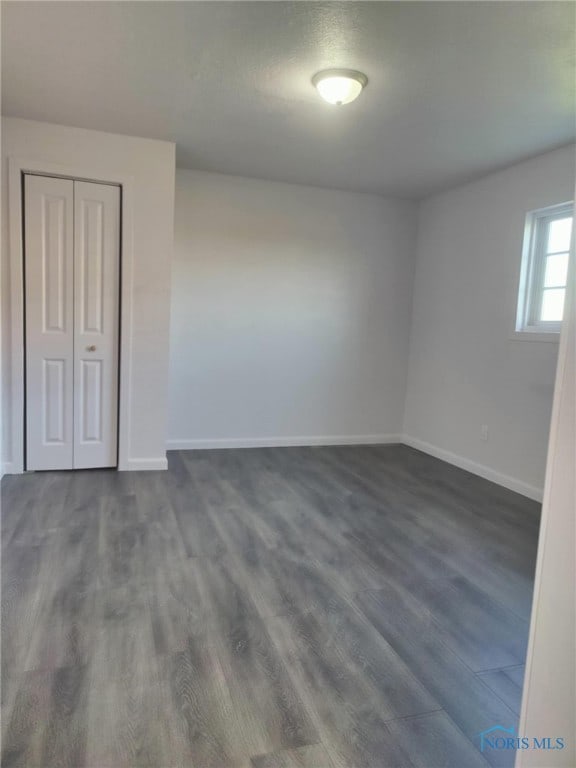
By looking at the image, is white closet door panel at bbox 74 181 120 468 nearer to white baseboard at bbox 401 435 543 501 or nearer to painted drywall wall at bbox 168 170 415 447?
painted drywall wall at bbox 168 170 415 447

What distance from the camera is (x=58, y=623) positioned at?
6.43ft

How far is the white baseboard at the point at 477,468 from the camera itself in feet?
12.4

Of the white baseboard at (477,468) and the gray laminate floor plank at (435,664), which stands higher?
the white baseboard at (477,468)

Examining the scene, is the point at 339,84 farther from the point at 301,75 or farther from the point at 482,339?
the point at 482,339

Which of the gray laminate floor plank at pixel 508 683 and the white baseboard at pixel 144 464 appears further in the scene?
the white baseboard at pixel 144 464

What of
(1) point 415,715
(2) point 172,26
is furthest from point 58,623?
(2) point 172,26

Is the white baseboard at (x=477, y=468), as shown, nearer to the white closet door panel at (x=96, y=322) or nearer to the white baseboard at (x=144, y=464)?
the white baseboard at (x=144, y=464)

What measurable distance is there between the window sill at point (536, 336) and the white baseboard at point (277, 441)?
1881 millimetres

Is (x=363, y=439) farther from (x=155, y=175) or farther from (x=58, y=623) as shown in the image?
(x=58, y=623)

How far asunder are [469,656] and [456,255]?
12.0ft

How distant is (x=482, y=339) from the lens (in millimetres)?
4320

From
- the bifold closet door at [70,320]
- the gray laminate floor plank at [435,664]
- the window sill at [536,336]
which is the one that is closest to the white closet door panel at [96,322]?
the bifold closet door at [70,320]

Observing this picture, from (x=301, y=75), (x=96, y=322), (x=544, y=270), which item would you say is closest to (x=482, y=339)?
(x=544, y=270)

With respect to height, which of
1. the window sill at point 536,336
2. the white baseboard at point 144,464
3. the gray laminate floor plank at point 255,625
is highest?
the window sill at point 536,336
